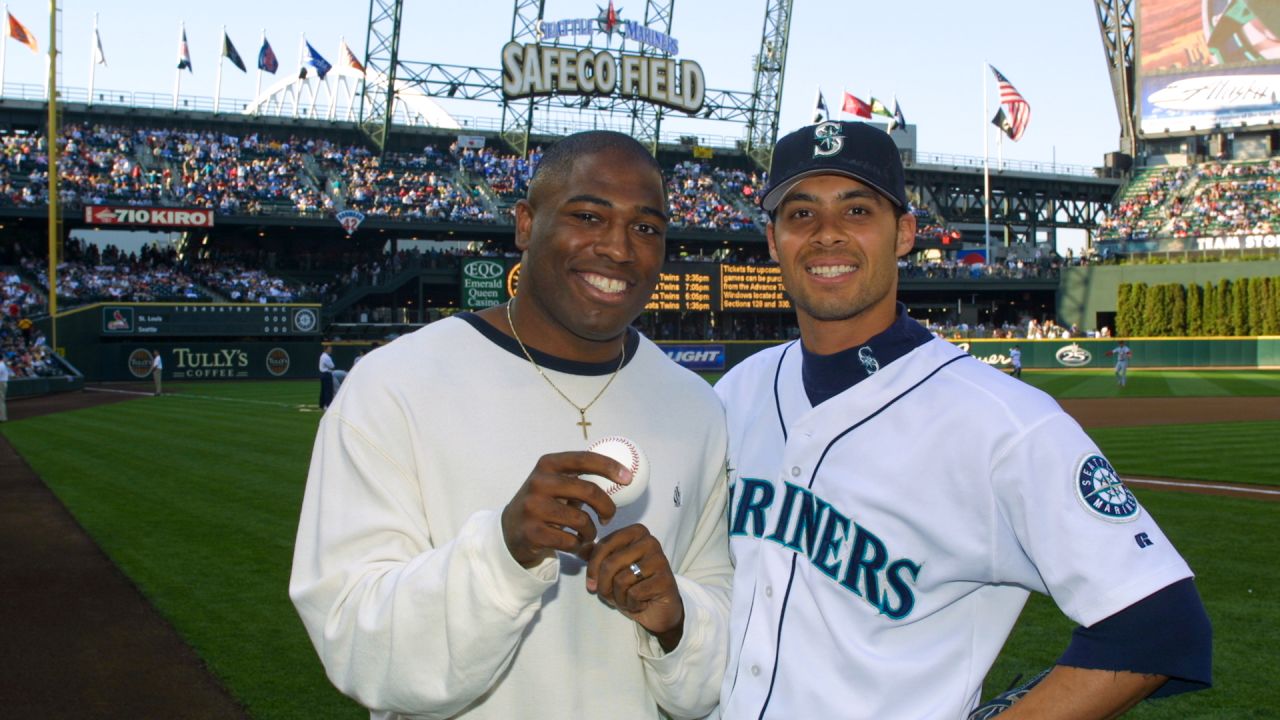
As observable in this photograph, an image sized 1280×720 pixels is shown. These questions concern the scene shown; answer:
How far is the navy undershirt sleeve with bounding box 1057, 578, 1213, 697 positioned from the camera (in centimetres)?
196

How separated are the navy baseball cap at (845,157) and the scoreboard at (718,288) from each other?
40.9 metres

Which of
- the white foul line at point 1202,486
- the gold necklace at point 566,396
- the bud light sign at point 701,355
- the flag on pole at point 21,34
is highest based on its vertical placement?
the flag on pole at point 21,34

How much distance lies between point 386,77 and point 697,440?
52913 millimetres

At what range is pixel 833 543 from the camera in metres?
2.38

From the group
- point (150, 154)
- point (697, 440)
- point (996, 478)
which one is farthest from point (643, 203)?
point (150, 154)

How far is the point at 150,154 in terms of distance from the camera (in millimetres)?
48250

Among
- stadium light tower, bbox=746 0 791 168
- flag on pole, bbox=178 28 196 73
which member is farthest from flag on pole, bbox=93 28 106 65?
stadium light tower, bbox=746 0 791 168

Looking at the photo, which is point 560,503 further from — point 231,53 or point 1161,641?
point 231,53

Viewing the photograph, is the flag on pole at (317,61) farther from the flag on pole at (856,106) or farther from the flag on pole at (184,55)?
→ the flag on pole at (856,106)

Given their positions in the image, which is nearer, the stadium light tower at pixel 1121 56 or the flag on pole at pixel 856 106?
the flag on pole at pixel 856 106

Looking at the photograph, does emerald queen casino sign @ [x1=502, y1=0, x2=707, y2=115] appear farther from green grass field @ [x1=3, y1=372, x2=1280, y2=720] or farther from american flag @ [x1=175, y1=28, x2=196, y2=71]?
green grass field @ [x1=3, y1=372, x2=1280, y2=720]

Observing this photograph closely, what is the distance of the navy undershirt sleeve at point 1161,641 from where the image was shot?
196cm

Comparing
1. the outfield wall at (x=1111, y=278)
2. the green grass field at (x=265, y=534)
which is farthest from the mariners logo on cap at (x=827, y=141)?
the outfield wall at (x=1111, y=278)

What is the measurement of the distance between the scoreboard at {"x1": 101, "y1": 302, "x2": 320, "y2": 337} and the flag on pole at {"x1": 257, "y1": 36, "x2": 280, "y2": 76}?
1533 cm
